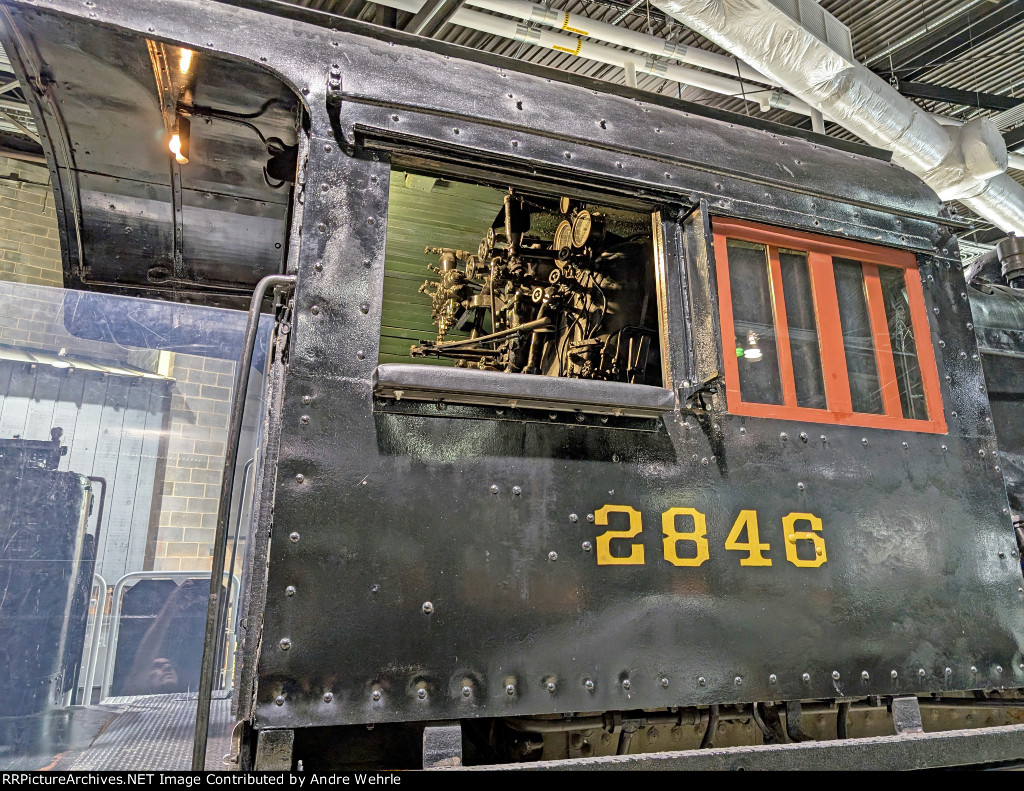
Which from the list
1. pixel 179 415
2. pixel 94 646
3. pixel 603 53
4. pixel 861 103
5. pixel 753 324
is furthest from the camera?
pixel 603 53

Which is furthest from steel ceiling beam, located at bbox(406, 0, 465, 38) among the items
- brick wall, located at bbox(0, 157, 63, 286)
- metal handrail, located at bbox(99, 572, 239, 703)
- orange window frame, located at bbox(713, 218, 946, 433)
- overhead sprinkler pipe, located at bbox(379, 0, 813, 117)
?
brick wall, located at bbox(0, 157, 63, 286)

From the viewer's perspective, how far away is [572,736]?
2152 millimetres

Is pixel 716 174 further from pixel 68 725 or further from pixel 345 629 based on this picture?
pixel 68 725

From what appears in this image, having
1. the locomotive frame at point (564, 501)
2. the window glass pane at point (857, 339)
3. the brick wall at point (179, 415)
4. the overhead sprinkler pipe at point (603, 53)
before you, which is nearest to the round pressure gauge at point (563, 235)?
the locomotive frame at point (564, 501)

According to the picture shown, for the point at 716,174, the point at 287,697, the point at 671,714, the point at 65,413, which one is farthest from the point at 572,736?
the point at 65,413

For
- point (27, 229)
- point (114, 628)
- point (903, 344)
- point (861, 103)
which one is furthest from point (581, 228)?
point (27, 229)

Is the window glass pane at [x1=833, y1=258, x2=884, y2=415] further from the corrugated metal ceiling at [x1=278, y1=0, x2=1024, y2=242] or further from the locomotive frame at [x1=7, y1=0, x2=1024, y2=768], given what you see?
the corrugated metal ceiling at [x1=278, y1=0, x2=1024, y2=242]

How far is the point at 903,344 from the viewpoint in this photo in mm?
2613

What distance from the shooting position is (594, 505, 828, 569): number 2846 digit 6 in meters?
1.98

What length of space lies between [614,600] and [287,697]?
2.95 ft

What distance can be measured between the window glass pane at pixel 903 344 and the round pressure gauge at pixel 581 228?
1358 mm

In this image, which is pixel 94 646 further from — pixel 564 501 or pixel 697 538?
pixel 697 538

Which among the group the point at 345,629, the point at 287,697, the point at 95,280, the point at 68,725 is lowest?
the point at 68,725

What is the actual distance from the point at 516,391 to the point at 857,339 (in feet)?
4.72
